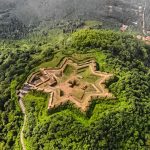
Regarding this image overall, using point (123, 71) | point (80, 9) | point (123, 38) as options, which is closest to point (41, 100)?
point (123, 71)

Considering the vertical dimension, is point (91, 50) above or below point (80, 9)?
above

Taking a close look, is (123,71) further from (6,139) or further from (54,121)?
(6,139)

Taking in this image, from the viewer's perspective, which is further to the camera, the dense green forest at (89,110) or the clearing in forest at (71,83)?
the clearing in forest at (71,83)

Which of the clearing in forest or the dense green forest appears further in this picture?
the clearing in forest
